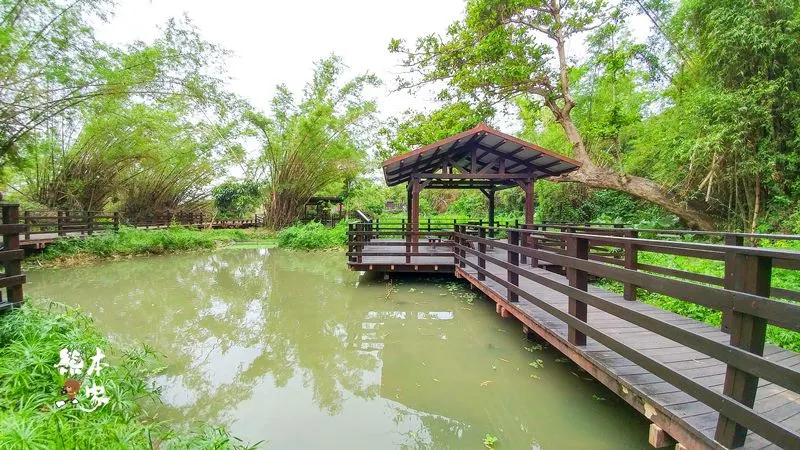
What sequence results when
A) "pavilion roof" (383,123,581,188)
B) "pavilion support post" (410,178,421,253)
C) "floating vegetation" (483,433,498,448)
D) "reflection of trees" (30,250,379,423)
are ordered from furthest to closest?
1. "pavilion support post" (410,178,421,253)
2. "pavilion roof" (383,123,581,188)
3. "reflection of trees" (30,250,379,423)
4. "floating vegetation" (483,433,498,448)

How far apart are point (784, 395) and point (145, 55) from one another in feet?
39.6

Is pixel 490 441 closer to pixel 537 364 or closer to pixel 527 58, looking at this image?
pixel 537 364

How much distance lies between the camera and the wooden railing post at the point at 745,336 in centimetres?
144

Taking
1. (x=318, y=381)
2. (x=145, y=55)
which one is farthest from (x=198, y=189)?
(x=318, y=381)

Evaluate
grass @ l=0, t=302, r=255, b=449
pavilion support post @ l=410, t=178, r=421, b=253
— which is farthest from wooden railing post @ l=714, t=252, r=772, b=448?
pavilion support post @ l=410, t=178, r=421, b=253

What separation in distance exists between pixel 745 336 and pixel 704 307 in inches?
102

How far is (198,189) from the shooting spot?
71.2ft

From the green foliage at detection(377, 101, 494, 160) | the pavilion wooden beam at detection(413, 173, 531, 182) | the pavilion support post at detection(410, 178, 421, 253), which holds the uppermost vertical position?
the green foliage at detection(377, 101, 494, 160)

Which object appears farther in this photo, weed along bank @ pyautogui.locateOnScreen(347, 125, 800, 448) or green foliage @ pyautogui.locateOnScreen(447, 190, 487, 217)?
green foliage @ pyautogui.locateOnScreen(447, 190, 487, 217)

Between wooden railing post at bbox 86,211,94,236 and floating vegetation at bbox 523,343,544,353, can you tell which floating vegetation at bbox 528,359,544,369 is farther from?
wooden railing post at bbox 86,211,94,236

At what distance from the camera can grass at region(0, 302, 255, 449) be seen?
184 cm

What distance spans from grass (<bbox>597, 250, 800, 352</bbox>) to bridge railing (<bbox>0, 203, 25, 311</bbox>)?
21.7 ft

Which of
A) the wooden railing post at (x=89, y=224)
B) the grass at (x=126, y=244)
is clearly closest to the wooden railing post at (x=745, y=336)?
the grass at (x=126, y=244)

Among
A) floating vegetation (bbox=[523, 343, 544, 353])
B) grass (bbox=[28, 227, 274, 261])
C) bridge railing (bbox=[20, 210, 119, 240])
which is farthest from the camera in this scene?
bridge railing (bbox=[20, 210, 119, 240])
